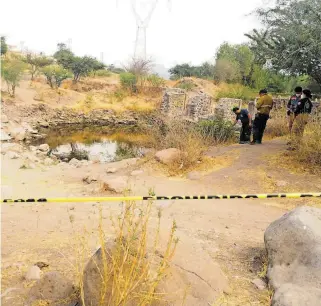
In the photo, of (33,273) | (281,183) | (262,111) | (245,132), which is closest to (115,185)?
(281,183)

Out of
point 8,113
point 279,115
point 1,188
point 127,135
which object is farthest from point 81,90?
point 1,188

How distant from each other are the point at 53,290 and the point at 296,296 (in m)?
1.77

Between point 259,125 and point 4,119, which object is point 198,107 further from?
point 4,119

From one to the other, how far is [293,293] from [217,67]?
33.3 m

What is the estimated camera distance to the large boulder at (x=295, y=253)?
9.40 feet

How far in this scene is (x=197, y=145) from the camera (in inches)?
361

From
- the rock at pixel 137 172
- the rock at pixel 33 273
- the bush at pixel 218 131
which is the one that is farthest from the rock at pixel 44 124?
the rock at pixel 33 273

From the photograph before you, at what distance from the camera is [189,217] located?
5.65 metres

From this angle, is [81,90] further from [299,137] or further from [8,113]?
[299,137]

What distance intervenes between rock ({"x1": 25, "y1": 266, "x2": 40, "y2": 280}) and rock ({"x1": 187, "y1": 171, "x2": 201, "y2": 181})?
5.24 metres

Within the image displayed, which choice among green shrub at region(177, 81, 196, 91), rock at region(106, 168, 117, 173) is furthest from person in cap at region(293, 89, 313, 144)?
green shrub at region(177, 81, 196, 91)

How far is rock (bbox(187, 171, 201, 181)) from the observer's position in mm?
8200

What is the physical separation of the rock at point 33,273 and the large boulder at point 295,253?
6.59 ft

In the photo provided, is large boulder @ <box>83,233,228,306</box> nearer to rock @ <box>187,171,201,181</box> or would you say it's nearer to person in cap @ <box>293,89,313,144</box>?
rock @ <box>187,171,201,181</box>
